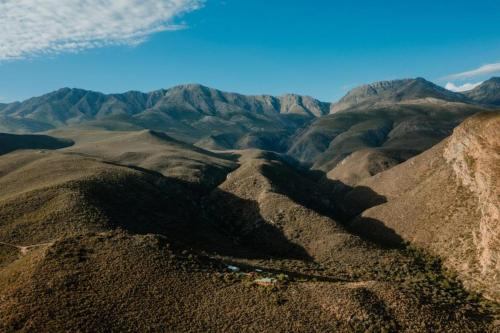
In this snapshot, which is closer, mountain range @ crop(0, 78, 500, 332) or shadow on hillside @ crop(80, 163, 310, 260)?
mountain range @ crop(0, 78, 500, 332)

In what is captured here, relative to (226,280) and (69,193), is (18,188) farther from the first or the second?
(226,280)

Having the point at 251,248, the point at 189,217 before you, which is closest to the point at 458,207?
the point at 251,248

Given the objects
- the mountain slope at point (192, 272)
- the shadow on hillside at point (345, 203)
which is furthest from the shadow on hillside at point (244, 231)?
the shadow on hillside at point (345, 203)

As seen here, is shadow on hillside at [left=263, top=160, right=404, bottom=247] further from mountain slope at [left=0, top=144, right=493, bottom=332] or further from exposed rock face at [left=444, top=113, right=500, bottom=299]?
exposed rock face at [left=444, top=113, right=500, bottom=299]

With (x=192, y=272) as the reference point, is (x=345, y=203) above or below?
below

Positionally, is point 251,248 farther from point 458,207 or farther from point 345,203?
point 345,203

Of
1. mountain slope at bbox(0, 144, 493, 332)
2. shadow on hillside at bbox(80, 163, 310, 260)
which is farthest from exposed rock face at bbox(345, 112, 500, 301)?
shadow on hillside at bbox(80, 163, 310, 260)

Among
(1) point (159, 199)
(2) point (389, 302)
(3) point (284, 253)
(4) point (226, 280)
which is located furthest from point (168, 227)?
(2) point (389, 302)
